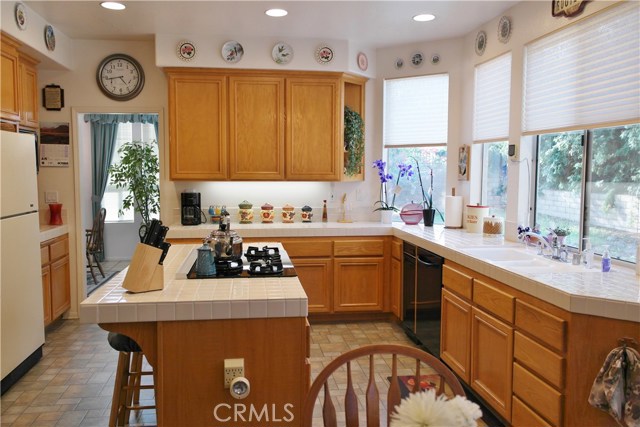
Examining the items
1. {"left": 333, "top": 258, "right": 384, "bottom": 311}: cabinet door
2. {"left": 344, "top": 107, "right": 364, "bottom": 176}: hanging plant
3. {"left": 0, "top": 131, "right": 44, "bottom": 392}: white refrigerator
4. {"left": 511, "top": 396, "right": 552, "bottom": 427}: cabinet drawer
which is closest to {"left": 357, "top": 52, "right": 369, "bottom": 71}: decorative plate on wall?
→ {"left": 344, "top": 107, "right": 364, "bottom": 176}: hanging plant

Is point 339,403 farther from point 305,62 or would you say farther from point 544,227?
point 305,62

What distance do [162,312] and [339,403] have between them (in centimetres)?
160

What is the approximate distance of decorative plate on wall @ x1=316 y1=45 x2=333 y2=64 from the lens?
4.74m

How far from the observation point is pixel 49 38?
14.0 ft

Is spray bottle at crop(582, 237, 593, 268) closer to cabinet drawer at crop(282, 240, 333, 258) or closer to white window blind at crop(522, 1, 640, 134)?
white window blind at crop(522, 1, 640, 134)

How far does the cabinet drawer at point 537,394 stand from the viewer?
7.27ft

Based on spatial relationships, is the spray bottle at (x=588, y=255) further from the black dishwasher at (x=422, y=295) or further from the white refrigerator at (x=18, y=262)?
the white refrigerator at (x=18, y=262)

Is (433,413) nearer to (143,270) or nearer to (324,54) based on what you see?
(143,270)

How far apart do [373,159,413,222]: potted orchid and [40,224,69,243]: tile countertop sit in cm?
304

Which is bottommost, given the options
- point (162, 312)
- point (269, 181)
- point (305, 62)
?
point (162, 312)

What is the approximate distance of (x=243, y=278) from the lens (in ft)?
7.86

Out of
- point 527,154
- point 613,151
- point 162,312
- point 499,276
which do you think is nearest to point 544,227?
point 527,154

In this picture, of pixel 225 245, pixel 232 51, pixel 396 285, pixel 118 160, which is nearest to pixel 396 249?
pixel 396 285

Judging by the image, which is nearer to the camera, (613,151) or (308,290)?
(613,151)
